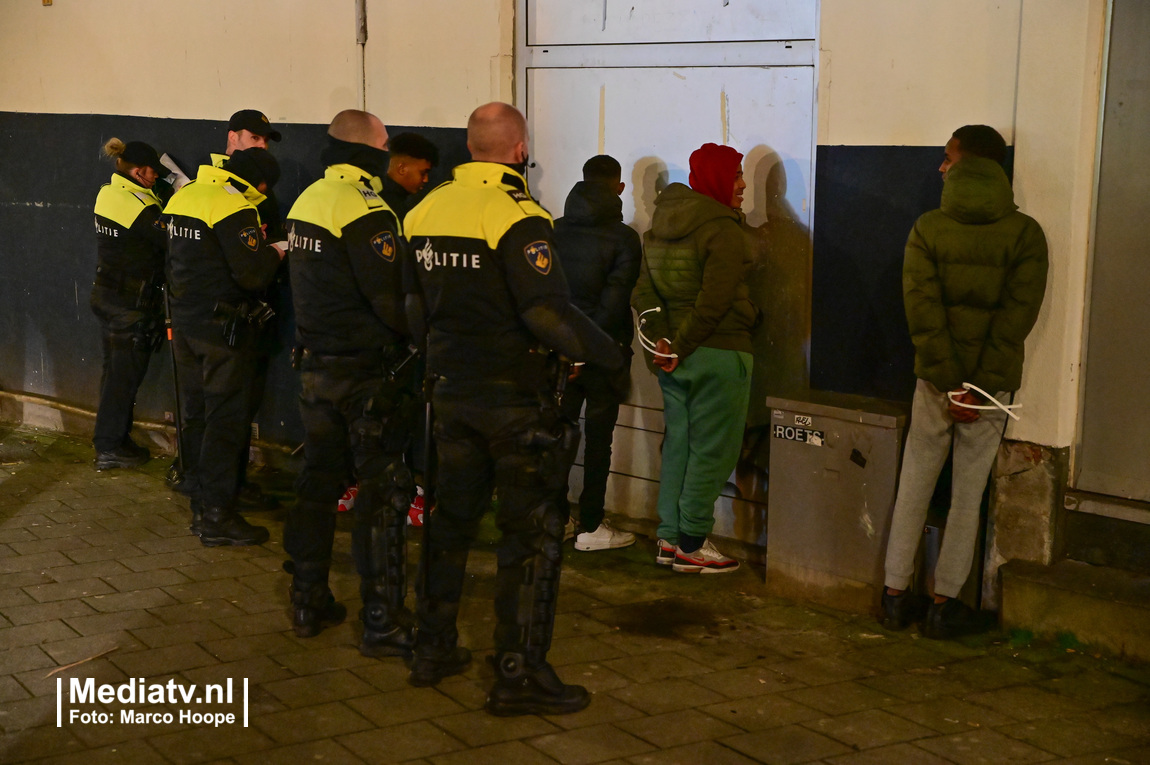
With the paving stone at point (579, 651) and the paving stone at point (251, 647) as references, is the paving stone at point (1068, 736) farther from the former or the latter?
the paving stone at point (251, 647)

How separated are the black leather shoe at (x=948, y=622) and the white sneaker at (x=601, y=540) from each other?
1.88 m

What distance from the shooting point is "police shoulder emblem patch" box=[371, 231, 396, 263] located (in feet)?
16.9

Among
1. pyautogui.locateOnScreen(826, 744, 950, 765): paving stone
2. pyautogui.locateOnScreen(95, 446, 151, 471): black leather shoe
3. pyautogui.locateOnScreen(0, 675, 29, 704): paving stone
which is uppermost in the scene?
pyautogui.locateOnScreen(95, 446, 151, 471): black leather shoe

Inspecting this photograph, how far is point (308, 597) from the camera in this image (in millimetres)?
5406

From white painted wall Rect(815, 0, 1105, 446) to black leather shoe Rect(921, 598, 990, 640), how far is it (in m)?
0.80

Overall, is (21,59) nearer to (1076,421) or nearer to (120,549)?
(120,549)

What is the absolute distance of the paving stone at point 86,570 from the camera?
6211 mm

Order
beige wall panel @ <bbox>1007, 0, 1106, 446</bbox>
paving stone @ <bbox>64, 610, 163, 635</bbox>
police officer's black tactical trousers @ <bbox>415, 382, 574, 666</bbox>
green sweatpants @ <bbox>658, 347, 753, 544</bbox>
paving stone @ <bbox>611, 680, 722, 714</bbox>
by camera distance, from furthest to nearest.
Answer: green sweatpants @ <bbox>658, 347, 753, 544</bbox> < paving stone @ <bbox>64, 610, 163, 635</bbox> < beige wall panel @ <bbox>1007, 0, 1106, 446</bbox> < paving stone @ <bbox>611, 680, 722, 714</bbox> < police officer's black tactical trousers @ <bbox>415, 382, 574, 666</bbox>

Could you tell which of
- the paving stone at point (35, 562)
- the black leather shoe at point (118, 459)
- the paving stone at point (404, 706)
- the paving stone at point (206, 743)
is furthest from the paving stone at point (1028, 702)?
the black leather shoe at point (118, 459)

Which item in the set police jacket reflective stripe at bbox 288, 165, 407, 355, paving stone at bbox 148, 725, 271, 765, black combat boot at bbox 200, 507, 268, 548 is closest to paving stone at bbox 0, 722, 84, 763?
paving stone at bbox 148, 725, 271, 765

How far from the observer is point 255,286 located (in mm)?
6676

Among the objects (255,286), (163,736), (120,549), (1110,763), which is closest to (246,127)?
(255,286)

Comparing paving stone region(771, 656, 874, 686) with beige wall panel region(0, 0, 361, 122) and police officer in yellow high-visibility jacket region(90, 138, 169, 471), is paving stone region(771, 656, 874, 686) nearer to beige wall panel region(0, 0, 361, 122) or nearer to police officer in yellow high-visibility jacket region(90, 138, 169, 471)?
beige wall panel region(0, 0, 361, 122)

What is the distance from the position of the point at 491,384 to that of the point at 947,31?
2.64 m
